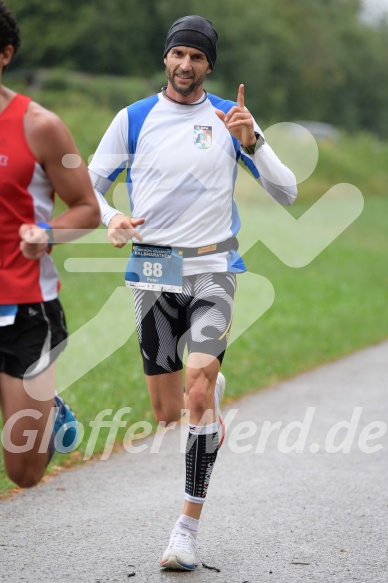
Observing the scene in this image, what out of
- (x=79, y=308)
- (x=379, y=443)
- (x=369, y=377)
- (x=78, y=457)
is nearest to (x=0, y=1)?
(x=78, y=457)

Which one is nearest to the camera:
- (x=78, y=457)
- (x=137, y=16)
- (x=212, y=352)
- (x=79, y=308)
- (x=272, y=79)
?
(x=212, y=352)

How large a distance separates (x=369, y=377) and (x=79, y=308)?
4.66 metres

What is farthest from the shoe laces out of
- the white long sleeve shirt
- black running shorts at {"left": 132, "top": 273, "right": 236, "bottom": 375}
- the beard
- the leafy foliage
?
the leafy foliage

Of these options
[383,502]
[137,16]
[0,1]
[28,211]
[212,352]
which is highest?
[137,16]

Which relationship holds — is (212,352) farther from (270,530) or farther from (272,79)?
(272,79)

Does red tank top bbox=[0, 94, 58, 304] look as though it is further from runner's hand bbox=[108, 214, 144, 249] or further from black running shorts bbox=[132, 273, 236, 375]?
black running shorts bbox=[132, 273, 236, 375]

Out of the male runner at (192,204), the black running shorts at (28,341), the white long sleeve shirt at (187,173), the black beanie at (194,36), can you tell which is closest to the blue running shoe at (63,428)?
the black running shorts at (28,341)

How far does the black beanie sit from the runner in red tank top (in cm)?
104

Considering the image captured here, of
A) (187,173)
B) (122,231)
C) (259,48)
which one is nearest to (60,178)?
(122,231)

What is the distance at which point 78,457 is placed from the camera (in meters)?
7.72

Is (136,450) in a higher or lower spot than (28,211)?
lower

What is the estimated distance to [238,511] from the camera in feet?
20.2

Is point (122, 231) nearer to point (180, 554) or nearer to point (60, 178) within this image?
point (60, 178)

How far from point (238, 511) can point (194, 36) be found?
2.55 metres
